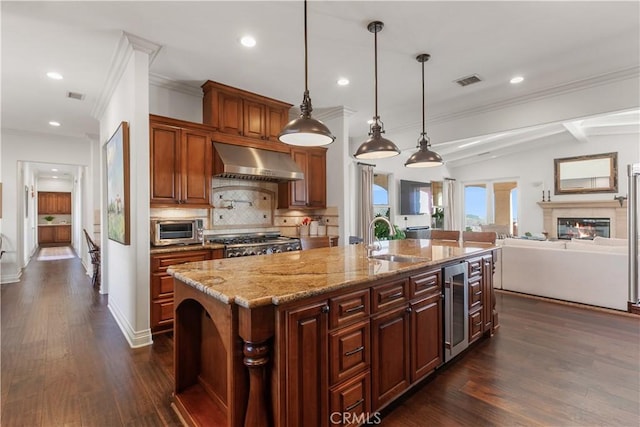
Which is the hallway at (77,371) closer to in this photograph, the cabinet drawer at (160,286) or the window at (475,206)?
the cabinet drawer at (160,286)

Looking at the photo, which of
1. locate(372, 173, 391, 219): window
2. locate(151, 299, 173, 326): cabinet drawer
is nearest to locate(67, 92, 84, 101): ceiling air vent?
locate(151, 299, 173, 326): cabinet drawer

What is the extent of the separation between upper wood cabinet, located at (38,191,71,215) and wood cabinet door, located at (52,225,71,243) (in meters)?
0.63

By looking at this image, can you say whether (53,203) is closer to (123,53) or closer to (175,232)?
(175,232)

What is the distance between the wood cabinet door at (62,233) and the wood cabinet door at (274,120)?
42.3ft

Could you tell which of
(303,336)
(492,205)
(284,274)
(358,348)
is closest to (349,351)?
(358,348)

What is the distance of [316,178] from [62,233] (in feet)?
43.0

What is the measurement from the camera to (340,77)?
12.8ft

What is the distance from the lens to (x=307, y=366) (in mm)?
1494

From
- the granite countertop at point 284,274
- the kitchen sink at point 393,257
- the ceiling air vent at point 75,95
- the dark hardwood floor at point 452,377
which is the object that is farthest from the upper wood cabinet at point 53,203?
the kitchen sink at point 393,257

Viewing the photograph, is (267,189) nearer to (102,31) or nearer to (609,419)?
(102,31)

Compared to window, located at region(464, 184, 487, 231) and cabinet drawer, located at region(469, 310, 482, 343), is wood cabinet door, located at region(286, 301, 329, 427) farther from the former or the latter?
window, located at region(464, 184, 487, 231)

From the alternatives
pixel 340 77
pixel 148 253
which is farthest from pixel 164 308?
pixel 340 77

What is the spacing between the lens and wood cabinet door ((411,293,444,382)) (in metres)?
2.11

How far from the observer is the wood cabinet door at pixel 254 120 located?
14.2ft
